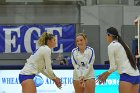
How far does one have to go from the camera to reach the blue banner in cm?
1673

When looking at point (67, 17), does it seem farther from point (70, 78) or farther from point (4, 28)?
point (70, 78)

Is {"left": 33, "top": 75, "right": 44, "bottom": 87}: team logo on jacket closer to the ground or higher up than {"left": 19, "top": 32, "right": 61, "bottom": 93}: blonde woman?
closer to the ground

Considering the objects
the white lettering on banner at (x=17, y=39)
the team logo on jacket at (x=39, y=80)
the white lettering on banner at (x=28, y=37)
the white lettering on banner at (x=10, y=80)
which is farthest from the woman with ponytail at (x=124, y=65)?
the white lettering on banner at (x=28, y=37)

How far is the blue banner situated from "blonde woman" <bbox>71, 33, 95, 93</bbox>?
1049 cm

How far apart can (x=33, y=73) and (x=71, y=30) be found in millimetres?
11277

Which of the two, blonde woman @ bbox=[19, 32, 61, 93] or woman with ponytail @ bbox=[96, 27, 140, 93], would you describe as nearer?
woman with ponytail @ bbox=[96, 27, 140, 93]

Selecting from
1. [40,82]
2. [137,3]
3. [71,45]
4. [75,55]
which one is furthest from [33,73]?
[137,3]

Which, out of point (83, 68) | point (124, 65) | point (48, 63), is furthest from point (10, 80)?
point (124, 65)

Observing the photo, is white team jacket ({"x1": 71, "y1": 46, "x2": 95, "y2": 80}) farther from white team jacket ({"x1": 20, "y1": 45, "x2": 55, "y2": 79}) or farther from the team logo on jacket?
the team logo on jacket

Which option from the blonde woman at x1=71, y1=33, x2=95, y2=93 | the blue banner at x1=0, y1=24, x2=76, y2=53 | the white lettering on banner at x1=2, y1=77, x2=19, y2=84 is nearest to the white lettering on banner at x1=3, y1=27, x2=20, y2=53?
the blue banner at x1=0, y1=24, x2=76, y2=53

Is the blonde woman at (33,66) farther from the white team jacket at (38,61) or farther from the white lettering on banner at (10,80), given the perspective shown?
the white lettering on banner at (10,80)

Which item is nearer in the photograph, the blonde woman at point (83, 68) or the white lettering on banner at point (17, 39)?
the blonde woman at point (83, 68)

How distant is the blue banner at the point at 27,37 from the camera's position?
16734mm

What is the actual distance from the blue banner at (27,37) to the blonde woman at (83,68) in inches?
413
